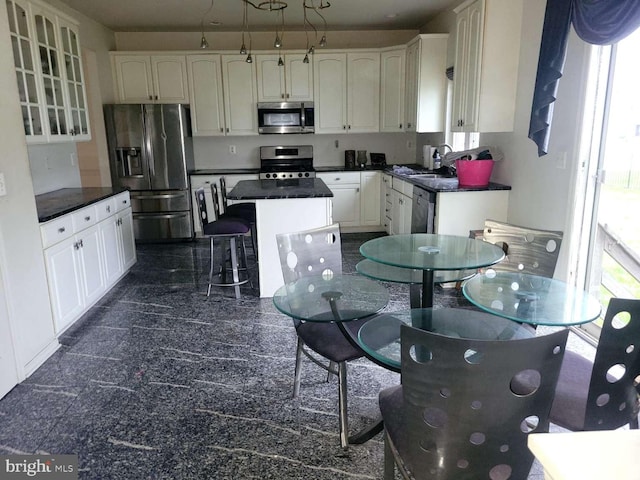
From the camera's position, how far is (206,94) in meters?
6.01

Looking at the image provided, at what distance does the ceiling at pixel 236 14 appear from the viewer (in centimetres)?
478

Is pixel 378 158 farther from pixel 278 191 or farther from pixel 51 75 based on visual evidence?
pixel 51 75

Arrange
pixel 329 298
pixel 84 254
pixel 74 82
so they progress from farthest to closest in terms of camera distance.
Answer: pixel 74 82 → pixel 84 254 → pixel 329 298

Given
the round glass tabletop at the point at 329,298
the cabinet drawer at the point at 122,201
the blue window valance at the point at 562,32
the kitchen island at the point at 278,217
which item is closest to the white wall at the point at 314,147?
the cabinet drawer at the point at 122,201

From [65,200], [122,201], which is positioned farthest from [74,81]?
[65,200]

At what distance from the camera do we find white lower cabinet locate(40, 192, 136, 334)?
10.2ft

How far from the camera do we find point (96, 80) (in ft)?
17.9

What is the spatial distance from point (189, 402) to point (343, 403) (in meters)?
0.92

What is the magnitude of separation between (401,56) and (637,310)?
17.5ft

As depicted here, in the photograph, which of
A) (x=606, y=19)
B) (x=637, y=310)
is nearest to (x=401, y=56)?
(x=606, y=19)

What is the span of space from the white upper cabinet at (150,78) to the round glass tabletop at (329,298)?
4.54 meters

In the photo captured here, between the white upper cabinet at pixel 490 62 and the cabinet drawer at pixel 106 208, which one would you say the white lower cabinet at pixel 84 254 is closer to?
the cabinet drawer at pixel 106 208

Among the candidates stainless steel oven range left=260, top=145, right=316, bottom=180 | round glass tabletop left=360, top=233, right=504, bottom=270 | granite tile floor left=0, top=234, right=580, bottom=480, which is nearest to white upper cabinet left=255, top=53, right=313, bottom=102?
stainless steel oven range left=260, top=145, right=316, bottom=180

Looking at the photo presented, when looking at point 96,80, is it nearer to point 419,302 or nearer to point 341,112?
point 341,112
